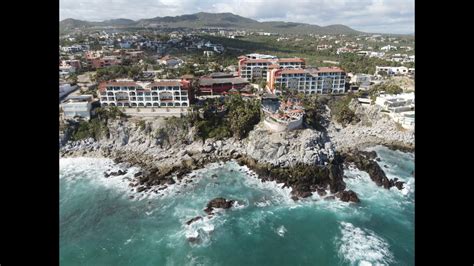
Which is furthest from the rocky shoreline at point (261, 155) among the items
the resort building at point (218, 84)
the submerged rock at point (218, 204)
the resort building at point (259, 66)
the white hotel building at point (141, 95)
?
the resort building at point (259, 66)

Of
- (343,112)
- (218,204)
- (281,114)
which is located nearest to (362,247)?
(218,204)

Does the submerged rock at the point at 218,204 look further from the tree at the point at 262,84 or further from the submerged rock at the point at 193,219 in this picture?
the tree at the point at 262,84

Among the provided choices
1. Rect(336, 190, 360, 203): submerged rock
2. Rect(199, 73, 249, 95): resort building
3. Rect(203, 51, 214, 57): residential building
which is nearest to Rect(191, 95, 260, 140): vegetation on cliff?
Rect(199, 73, 249, 95): resort building

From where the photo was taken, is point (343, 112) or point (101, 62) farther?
point (101, 62)

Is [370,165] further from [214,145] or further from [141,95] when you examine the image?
[141,95]

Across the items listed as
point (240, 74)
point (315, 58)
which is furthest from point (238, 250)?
point (315, 58)
